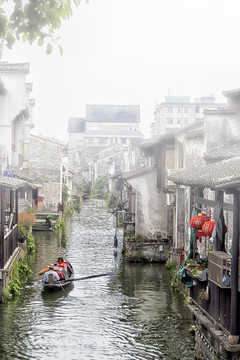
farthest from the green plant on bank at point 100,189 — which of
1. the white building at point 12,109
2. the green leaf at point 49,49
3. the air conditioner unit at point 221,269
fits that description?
the green leaf at point 49,49

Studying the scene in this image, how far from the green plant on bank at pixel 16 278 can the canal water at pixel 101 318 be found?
0.32m

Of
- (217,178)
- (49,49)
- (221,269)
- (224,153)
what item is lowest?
(221,269)

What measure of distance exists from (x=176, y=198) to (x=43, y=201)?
2188 centimetres

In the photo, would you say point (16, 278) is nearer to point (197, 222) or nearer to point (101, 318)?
point (101, 318)

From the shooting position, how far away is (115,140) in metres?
99.8

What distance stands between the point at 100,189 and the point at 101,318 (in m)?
62.2

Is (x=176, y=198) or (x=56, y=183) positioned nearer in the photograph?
(x=176, y=198)

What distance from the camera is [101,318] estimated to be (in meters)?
18.8

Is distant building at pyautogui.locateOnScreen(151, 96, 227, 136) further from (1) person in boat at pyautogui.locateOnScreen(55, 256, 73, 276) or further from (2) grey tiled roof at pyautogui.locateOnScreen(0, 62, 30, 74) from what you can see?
(1) person in boat at pyautogui.locateOnScreen(55, 256, 73, 276)

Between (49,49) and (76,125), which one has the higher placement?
(76,125)

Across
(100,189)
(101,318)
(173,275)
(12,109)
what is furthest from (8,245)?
(100,189)

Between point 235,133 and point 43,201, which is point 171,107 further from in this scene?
point 235,133

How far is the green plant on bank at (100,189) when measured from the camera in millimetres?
78644

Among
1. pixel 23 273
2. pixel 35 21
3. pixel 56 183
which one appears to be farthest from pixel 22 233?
pixel 35 21
